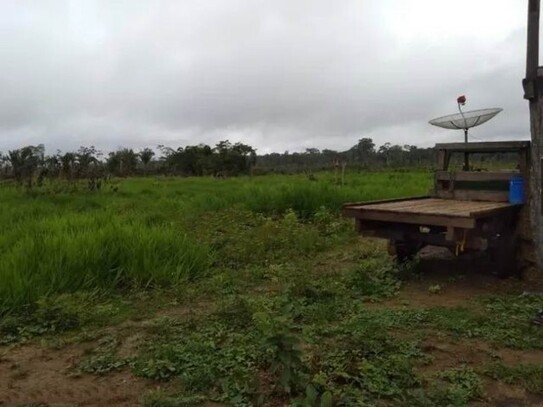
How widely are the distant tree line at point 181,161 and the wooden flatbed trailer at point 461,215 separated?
6028 mm

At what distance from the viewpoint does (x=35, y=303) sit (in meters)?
4.43

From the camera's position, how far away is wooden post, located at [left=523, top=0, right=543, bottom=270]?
3.99 meters

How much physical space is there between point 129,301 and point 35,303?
2.74 ft

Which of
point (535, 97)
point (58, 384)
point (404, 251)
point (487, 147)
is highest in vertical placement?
point (535, 97)

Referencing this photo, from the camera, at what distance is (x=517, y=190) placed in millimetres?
5406

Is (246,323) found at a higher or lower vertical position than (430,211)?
lower

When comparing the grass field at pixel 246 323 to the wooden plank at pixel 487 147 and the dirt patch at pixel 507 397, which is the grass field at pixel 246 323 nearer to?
the dirt patch at pixel 507 397

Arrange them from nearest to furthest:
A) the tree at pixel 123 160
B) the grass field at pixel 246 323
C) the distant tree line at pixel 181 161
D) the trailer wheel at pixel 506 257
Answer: the grass field at pixel 246 323 < the trailer wheel at pixel 506 257 < the distant tree line at pixel 181 161 < the tree at pixel 123 160

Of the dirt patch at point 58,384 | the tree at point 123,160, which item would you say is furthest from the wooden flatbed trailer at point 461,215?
the tree at point 123,160

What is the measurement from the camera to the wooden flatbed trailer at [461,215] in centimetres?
477

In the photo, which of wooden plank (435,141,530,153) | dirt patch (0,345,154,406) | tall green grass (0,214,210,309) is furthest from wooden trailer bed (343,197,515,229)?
dirt patch (0,345,154,406)

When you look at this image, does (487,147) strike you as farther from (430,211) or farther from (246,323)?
(246,323)

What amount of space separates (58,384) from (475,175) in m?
4.81

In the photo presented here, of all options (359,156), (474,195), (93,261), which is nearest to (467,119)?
(474,195)
